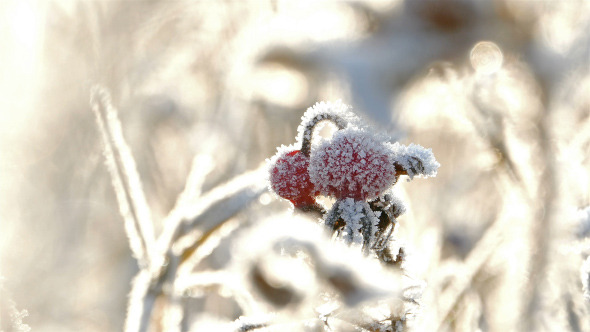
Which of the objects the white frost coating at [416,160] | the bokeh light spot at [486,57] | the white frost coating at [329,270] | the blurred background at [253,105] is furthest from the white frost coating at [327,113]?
the bokeh light spot at [486,57]

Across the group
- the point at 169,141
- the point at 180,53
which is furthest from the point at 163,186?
the point at 180,53

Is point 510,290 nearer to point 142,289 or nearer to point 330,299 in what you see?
point 330,299

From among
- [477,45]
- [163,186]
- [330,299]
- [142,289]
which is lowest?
[330,299]

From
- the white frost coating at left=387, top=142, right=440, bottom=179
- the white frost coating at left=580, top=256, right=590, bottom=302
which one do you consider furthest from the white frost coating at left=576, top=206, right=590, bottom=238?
the white frost coating at left=387, top=142, right=440, bottom=179

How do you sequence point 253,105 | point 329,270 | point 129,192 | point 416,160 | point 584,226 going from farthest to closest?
point 253,105
point 129,192
point 416,160
point 584,226
point 329,270

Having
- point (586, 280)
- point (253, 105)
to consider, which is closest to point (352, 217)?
point (586, 280)

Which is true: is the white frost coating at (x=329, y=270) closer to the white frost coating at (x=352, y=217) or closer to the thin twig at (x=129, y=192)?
the white frost coating at (x=352, y=217)

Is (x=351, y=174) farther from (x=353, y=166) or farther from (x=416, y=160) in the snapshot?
(x=416, y=160)
